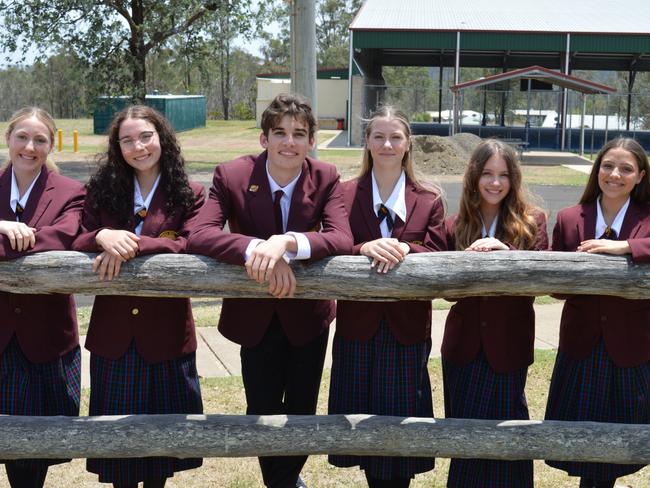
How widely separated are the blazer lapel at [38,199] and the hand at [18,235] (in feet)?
0.67

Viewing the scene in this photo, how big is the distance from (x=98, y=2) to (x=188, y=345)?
837 inches

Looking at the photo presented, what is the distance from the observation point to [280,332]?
3.63 m

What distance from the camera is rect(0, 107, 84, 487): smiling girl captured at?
353cm

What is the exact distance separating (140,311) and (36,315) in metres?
0.44

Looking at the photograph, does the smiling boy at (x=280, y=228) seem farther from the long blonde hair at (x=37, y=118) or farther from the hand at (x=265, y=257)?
the long blonde hair at (x=37, y=118)

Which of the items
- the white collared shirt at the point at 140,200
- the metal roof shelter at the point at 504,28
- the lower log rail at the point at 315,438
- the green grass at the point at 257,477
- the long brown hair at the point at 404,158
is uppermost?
the metal roof shelter at the point at 504,28

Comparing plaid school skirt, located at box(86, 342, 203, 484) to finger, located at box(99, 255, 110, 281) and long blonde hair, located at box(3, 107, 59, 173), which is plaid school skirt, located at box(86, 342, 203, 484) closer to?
finger, located at box(99, 255, 110, 281)

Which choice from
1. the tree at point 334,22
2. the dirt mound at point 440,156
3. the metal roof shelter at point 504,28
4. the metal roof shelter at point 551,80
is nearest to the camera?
the dirt mound at point 440,156

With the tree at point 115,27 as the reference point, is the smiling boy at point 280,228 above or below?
below

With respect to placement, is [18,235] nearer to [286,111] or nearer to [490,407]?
[286,111]

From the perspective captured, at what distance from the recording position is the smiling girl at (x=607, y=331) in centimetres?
356

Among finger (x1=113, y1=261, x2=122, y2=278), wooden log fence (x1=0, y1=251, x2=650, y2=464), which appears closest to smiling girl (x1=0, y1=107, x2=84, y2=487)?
wooden log fence (x1=0, y1=251, x2=650, y2=464)

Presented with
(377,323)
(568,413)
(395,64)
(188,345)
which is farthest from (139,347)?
(395,64)

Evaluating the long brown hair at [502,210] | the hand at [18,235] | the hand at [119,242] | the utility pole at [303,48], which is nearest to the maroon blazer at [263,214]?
the hand at [119,242]
